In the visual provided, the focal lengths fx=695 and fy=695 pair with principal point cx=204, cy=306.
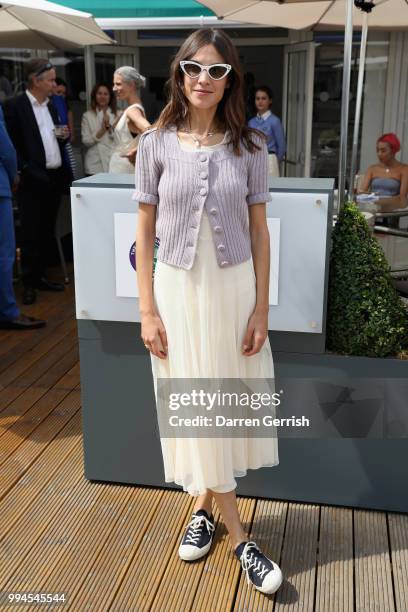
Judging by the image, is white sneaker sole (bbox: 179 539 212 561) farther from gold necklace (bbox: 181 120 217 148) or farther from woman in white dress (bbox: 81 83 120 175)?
woman in white dress (bbox: 81 83 120 175)

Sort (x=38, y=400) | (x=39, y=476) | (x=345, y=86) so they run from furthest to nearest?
(x=38, y=400), (x=39, y=476), (x=345, y=86)

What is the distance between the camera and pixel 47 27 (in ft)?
20.1

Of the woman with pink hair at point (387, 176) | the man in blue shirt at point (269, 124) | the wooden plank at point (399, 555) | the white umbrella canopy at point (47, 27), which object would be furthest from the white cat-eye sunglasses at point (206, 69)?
the man in blue shirt at point (269, 124)

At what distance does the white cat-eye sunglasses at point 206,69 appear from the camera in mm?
2102

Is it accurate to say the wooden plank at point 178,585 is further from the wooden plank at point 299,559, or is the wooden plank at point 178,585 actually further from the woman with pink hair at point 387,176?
the woman with pink hair at point 387,176

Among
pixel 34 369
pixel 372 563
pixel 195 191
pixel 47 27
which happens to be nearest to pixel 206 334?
pixel 195 191

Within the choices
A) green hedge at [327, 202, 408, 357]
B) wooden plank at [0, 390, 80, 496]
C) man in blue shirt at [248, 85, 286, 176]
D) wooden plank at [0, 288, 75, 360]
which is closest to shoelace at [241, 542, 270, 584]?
green hedge at [327, 202, 408, 357]

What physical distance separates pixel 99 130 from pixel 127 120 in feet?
9.63

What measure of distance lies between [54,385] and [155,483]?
1.40 metres

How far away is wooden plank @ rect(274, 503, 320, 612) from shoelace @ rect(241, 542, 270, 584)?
0.09 metres

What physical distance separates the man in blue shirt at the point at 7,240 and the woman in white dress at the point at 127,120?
695mm

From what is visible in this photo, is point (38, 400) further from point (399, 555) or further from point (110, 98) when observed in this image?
point (110, 98)

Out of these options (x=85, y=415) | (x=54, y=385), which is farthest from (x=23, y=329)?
(x=85, y=415)

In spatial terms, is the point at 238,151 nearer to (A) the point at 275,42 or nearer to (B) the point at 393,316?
(B) the point at 393,316
